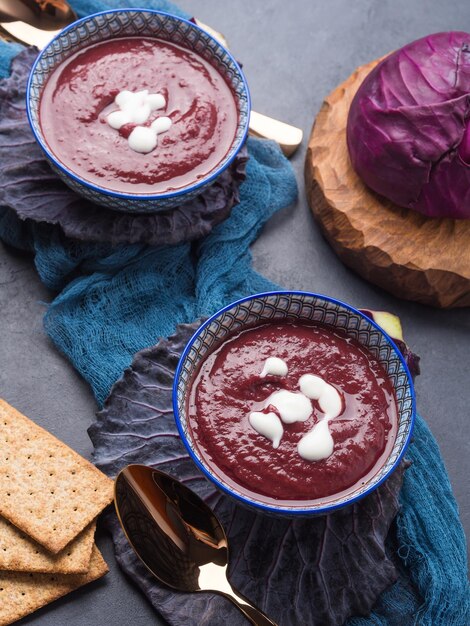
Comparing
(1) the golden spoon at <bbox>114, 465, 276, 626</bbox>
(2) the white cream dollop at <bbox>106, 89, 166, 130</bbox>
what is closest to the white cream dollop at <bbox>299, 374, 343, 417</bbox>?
(1) the golden spoon at <bbox>114, 465, 276, 626</bbox>

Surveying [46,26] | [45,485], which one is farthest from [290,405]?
[46,26]

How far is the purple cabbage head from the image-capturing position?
304 centimetres

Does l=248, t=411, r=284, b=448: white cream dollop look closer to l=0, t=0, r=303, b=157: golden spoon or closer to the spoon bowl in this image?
l=0, t=0, r=303, b=157: golden spoon

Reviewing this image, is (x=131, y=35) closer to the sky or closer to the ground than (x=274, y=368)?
closer to the sky

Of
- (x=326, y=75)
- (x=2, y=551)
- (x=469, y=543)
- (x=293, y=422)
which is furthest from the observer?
(x=326, y=75)

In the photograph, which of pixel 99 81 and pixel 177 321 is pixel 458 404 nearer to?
pixel 177 321

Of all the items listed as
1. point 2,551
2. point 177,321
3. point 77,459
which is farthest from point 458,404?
point 2,551

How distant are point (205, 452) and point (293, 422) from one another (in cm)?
26

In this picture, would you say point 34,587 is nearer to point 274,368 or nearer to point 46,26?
point 274,368

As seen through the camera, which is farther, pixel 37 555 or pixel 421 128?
pixel 421 128

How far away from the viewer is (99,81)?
3113 millimetres

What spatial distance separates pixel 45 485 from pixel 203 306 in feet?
2.56

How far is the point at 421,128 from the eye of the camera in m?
3.06

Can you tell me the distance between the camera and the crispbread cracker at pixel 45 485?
2768mm
